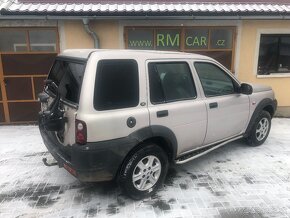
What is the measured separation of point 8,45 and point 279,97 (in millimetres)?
7083

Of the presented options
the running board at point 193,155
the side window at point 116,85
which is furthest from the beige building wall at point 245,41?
the side window at point 116,85

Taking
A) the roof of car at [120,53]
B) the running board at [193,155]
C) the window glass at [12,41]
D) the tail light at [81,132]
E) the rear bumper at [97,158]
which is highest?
the window glass at [12,41]

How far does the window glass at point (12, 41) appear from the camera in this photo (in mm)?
6672

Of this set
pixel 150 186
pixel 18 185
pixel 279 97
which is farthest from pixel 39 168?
pixel 279 97

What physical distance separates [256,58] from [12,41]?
242 inches

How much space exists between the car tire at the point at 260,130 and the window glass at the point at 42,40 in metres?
4.92

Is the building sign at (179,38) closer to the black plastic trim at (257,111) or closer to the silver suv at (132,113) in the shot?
the black plastic trim at (257,111)

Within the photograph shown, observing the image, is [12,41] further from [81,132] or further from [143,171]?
[143,171]

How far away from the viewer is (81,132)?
3096 mm

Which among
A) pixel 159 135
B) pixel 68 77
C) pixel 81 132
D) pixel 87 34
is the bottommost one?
pixel 159 135

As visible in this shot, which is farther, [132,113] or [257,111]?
[257,111]

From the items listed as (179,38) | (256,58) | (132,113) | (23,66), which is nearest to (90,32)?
(23,66)

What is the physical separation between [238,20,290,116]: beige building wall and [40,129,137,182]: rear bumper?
5.15m

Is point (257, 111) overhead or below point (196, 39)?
below
